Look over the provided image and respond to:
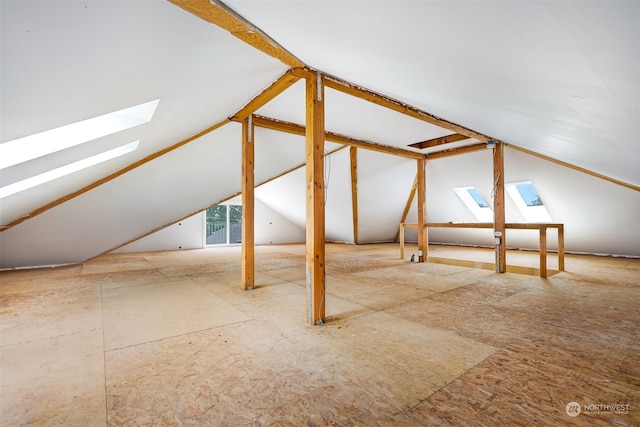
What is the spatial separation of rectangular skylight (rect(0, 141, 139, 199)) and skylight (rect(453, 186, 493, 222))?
8.38m

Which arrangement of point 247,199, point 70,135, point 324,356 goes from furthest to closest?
1. point 247,199
2. point 70,135
3. point 324,356

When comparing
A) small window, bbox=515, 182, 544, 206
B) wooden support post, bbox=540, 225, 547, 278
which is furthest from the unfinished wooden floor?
small window, bbox=515, 182, 544, 206

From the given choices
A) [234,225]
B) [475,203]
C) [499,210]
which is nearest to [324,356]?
[499,210]

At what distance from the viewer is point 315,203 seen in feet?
9.28

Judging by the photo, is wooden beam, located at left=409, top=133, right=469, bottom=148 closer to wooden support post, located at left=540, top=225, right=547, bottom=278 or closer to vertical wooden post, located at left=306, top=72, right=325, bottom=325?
wooden support post, located at left=540, top=225, right=547, bottom=278

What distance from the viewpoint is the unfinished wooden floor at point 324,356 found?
4.92 feet

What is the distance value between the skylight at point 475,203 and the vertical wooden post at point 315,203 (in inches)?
282

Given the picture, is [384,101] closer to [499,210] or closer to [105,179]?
[499,210]

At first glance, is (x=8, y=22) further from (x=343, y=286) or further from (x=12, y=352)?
(x=343, y=286)

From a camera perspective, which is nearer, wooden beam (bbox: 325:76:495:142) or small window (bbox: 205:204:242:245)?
wooden beam (bbox: 325:76:495:142)

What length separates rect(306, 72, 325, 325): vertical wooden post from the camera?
281 cm

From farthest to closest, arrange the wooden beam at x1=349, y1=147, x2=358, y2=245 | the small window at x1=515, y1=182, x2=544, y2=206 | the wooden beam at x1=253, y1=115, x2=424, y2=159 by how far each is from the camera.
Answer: the small window at x1=515, y1=182, x2=544, y2=206 → the wooden beam at x1=349, y1=147, x2=358, y2=245 → the wooden beam at x1=253, y1=115, x2=424, y2=159

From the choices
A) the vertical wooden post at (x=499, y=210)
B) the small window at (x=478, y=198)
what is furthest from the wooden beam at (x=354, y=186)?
the small window at (x=478, y=198)

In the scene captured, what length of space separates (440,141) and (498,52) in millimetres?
4984
